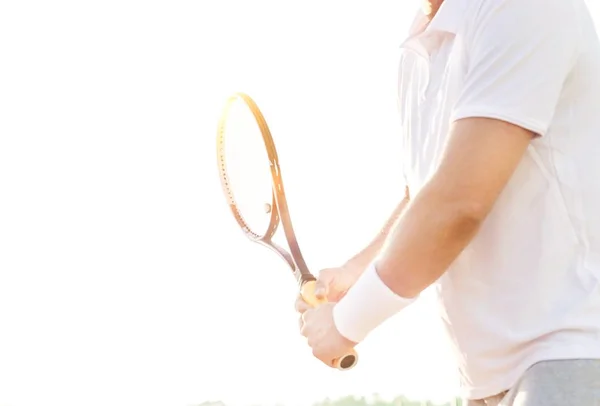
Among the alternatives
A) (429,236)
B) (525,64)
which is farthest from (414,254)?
(525,64)

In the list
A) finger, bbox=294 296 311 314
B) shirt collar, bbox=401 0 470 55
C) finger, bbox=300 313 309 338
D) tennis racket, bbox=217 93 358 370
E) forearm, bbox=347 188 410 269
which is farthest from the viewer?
tennis racket, bbox=217 93 358 370

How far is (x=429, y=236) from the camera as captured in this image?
1.96 meters

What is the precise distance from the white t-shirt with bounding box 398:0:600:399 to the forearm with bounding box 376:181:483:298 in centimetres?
12

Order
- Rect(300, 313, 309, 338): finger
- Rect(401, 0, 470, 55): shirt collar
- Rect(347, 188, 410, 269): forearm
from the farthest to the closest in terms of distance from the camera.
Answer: Rect(347, 188, 410, 269): forearm < Rect(300, 313, 309, 338): finger < Rect(401, 0, 470, 55): shirt collar

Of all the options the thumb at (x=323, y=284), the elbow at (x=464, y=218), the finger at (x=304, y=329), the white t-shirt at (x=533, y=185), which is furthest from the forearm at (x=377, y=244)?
the elbow at (x=464, y=218)

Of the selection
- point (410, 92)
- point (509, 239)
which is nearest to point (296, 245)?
point (410, 92)

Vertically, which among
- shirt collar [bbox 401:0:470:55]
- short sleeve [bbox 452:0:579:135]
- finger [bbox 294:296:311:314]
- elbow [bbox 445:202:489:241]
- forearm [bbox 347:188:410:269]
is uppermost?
shirt collar [bbox 401:0:470:55]

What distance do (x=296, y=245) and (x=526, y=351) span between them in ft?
4.16

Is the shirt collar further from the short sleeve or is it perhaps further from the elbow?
the elbow

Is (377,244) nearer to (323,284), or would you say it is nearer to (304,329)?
(323,284)

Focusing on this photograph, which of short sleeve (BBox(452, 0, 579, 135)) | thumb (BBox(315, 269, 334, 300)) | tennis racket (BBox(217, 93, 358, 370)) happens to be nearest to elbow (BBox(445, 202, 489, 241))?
short sleeve (BBox(452, 0, 579, 135))

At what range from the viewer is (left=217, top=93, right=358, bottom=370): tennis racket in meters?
3.33

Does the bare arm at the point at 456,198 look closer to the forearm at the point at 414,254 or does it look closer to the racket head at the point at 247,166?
the forearm at the point at 414,254

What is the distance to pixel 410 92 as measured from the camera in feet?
7.44
